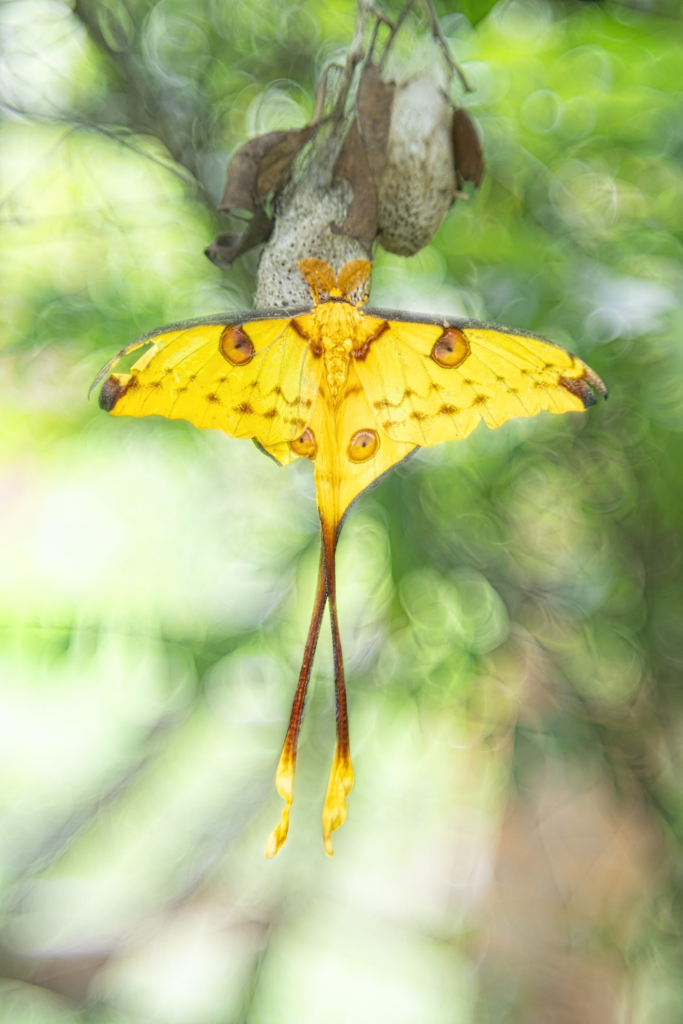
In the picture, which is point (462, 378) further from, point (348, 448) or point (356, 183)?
point (356, 183)

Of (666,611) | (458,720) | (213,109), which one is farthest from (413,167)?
(458,720)

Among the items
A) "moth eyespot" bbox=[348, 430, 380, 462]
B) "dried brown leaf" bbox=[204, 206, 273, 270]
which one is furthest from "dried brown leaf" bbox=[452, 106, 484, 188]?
"moth eyespot" bbox=[348, 430, 380, 462]

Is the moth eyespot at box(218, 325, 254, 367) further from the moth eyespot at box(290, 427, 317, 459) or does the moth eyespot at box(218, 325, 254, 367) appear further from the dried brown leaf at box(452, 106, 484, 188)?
the dried brown leaf at box(452, 106, 484, 188)

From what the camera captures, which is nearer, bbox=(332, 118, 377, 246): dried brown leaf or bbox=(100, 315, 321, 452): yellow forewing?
bbox=(100, 315, 321, 452): yellow forewing

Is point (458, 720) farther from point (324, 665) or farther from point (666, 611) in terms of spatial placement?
point (666, 611)

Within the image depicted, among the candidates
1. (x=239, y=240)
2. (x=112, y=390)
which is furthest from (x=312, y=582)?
(x=112, y=390)

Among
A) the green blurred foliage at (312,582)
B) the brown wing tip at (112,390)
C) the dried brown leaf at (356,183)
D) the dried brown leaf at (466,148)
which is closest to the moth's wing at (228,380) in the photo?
the brown wing tip at (112,390)
